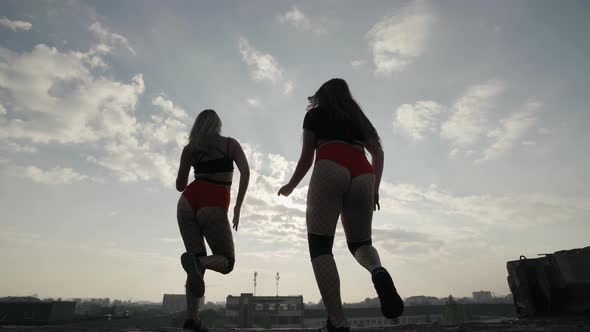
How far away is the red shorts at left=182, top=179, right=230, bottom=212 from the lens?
3119 millimetres

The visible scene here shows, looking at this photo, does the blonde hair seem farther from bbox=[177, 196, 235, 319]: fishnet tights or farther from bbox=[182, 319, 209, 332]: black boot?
bbox=[182, 319, 209, 332]: black boot

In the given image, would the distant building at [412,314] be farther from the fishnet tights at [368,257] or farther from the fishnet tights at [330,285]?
the fishnet tights at [330,285]

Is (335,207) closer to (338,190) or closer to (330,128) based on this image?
(338,190)

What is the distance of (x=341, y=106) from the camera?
9.45 feet

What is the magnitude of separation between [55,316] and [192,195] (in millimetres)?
50411

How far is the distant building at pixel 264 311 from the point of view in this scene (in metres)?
56.1

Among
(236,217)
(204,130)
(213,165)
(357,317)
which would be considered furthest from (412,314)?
(204,130)

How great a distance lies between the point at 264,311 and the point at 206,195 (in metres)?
60.4

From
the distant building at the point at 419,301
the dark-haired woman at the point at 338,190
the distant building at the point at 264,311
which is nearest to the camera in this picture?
the dark-haired woman at the point at 338,190

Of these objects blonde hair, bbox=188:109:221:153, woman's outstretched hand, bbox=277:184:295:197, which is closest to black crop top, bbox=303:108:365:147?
woman's outstretched hand, bbox=277:184:295:197

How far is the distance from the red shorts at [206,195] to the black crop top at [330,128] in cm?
109

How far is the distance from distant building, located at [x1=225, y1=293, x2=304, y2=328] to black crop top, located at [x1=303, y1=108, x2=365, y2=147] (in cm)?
5831

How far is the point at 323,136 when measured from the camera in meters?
2.67

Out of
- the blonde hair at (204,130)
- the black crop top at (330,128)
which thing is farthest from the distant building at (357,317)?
the black crop top at (330,128)
